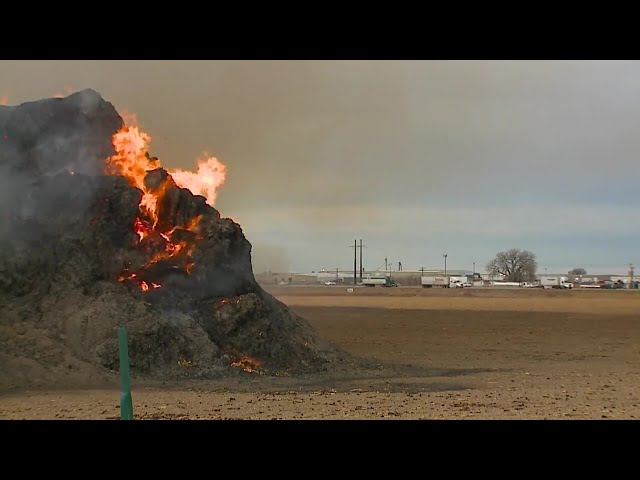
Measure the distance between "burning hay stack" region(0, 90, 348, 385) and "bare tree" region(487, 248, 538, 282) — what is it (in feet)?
571

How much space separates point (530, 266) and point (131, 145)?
18025 cm

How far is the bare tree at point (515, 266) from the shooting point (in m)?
188

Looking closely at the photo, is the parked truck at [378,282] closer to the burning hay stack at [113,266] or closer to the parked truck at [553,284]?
the parked truck at [553,284]

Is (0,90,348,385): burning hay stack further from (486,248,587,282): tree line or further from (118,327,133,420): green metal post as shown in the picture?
(486,248,587,282): tree line

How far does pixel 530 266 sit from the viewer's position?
189875mm

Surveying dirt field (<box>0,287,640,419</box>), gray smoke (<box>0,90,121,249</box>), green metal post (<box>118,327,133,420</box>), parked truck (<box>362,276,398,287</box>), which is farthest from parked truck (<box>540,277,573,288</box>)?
green metal post (<box>118,327,133,420</box>)

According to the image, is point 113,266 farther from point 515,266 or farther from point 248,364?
point 515,266

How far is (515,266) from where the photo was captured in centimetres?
19062

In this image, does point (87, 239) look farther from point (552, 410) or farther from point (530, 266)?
point (530, 266)

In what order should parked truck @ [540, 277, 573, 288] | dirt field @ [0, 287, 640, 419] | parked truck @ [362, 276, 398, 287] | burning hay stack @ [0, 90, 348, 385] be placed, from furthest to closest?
1. parked truck @ [362, 276, 398, 287]
2. parked truck @ [540, 277, 573, 288]
3. burning hay stack @ [0, 90, 348, 385]
4. dirt field @ [0, 287, 640, 419]

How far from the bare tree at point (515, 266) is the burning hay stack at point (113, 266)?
174m

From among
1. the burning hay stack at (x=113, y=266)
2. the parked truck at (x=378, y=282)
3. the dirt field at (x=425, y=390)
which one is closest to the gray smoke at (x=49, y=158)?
the burning hay stack at (x=113, y=266)

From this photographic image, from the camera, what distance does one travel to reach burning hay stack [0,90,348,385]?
17.5 meters
